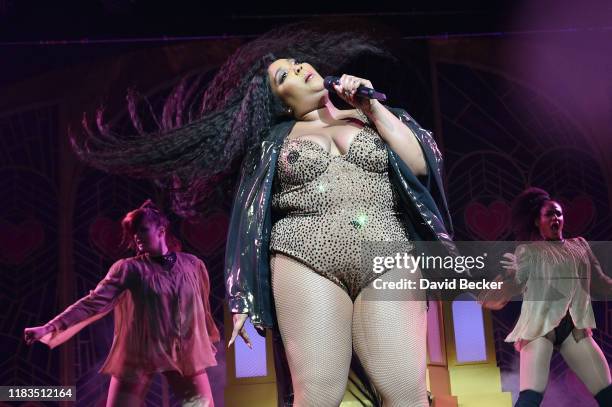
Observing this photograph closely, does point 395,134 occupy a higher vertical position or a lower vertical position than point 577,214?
higher

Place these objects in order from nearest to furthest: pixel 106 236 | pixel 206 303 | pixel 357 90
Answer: pixel 357 90 < pixel 206 303 < pixel 106 236

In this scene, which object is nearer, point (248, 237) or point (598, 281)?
point (248, 237)

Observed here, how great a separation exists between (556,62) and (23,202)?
3.09 metres

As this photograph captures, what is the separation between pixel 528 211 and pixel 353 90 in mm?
2082

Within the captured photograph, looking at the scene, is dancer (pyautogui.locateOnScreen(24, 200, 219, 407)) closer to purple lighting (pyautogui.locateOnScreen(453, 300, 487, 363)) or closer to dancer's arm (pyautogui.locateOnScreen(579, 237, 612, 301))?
purple lighting (pyautogui.locateOnScreen(453, 300, 487, 363))

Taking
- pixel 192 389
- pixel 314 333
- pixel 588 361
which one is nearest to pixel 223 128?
pixel 314 333

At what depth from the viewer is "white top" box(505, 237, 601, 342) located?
3.62m

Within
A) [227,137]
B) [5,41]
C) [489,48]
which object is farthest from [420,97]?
[5,41]

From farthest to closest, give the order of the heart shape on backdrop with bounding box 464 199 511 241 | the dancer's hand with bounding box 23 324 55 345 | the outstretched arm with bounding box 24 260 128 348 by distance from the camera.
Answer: the heart shape on backdrop with bounding box 464 199 511 241 → the outstretched arm with bounding box 24 260 128 348 → the dancer's hand with bounding box 23 324 55 345

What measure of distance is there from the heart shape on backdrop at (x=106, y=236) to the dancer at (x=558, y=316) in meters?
2.04

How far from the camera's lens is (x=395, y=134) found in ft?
7.50

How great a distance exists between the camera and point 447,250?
7.48 feet

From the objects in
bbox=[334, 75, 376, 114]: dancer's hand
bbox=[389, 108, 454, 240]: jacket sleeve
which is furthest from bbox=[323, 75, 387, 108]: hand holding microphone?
bbox=[389, 108, 454, 240]: jacket sleeve

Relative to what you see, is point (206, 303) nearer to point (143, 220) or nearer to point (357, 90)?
point (143, 220)
